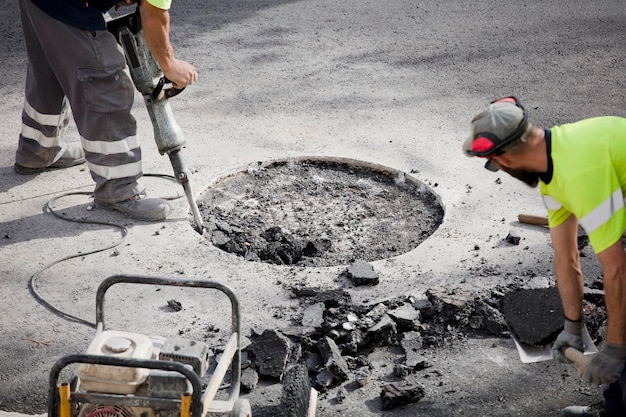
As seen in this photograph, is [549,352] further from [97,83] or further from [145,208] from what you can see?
[97,83]

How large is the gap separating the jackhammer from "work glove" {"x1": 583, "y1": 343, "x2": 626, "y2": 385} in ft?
10.9

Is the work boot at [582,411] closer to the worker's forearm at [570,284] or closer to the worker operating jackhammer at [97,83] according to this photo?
the worker's forearm at [570,284]

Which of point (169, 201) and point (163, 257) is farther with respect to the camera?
point (169, 201)

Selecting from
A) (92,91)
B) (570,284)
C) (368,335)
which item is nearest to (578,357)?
(570,284)

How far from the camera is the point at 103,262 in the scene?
18.1 ft

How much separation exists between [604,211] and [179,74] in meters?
3.29

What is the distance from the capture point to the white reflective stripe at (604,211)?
3.21 meters

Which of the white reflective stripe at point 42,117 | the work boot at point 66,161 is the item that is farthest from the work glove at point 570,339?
the work boot at point 66,161

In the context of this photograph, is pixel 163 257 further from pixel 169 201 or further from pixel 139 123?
pixel 139 123

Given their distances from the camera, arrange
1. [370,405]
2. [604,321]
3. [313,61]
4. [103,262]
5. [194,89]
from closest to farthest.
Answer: [370,405], [604,321], [103,262], [194,89], [313,61]

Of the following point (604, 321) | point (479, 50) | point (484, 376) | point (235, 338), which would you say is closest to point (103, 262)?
point (235, 338)

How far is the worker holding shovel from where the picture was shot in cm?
324

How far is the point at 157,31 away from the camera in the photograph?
17.4ft

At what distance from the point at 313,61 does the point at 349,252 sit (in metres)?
3.50
